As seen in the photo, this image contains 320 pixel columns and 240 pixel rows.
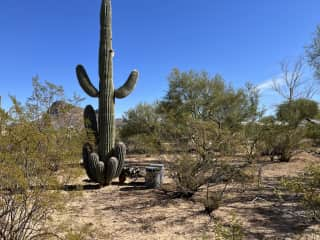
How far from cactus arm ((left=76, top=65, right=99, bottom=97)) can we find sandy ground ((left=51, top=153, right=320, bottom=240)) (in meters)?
2.87

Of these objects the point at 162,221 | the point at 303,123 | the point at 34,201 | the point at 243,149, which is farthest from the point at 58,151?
the point at 303,123

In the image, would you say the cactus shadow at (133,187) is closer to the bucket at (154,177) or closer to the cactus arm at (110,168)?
the bucket at (154,177)

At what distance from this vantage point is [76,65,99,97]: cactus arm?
823 cm

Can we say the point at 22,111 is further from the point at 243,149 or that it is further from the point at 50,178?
the point at 243,149

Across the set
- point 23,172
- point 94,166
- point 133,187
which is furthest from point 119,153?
point 23,172

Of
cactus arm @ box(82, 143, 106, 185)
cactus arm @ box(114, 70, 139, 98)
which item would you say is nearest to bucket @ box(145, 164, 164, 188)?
cactus arm @ box(82, 143, 106, 185)

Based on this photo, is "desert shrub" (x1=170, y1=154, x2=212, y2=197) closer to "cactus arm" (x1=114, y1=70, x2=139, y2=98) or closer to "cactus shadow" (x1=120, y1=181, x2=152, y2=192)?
"cactus shadow" (x1=120, y1=181, x2=152, y2=192)

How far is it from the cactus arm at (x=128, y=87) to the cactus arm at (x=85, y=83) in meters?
0.65

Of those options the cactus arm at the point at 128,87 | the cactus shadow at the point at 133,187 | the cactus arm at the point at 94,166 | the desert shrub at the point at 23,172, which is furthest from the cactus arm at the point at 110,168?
the desert shrub at the point at 23,172

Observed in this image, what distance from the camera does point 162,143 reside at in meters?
6.80

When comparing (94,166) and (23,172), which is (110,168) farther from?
(23,172)

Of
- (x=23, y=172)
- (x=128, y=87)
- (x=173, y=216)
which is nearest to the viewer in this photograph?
(x=23, y=172)

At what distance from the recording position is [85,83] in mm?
8234

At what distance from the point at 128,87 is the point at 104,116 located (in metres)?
1.19
